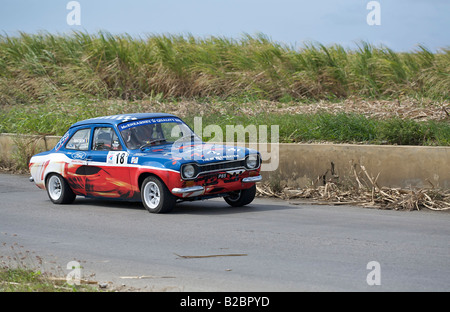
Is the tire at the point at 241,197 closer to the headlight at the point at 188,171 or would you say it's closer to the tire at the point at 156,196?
the tire at the point at 156,196

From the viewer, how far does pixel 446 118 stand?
1456 cm

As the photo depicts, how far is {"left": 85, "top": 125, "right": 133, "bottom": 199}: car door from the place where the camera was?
11.4m

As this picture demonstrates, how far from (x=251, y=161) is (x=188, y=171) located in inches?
48.2

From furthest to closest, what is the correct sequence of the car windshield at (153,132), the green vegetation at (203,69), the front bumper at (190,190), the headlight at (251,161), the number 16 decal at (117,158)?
the green vegetation at (203,69) → the car windshield at (153,132) → the number 16 decal at (117,158) → the headlight at (251,161) → the front bumper at (190,190)

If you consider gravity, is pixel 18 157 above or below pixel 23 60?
below

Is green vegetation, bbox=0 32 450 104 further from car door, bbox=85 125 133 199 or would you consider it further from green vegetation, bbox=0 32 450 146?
car door, bbox=85 125 133 199

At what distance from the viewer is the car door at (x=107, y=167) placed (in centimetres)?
1138

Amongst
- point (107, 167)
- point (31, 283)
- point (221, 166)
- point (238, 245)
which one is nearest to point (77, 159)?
point (107, 167)

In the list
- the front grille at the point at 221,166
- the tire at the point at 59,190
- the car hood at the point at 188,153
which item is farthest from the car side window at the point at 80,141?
the front grille at the point at 221,166

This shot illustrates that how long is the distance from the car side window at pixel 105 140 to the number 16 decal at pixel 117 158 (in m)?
0.13

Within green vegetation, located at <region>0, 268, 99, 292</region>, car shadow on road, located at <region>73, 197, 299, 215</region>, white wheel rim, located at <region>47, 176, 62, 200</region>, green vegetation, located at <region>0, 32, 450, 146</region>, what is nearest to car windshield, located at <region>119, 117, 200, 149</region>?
car shadow on road, located at <region>73, 197, 299, 215</region>

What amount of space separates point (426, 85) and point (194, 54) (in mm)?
8919

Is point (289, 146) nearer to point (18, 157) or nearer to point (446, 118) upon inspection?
point (446, 118)
